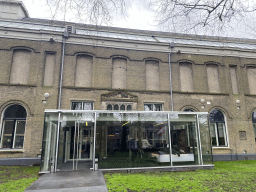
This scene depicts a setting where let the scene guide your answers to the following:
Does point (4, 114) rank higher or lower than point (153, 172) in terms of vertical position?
higher

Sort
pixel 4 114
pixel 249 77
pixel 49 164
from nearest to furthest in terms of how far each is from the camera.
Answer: pixel 49 164 → pixel 4 114 → pixel 249 77

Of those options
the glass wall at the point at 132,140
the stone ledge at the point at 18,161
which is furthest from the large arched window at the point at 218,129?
the stone ledge at the point at 18,161

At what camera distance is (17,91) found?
42.1 ft

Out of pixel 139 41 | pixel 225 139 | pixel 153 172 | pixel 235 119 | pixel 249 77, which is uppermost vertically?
pixel 139 41

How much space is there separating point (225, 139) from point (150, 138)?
819cm

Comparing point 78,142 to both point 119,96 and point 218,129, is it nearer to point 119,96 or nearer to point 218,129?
point 119,96

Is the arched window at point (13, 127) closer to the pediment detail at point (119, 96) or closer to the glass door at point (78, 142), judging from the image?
the glass door at point (78, 142)

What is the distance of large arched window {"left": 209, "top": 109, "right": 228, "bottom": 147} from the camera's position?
1491 cm

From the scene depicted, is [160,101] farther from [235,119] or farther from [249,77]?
[249,77]

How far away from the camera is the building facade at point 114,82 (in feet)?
41.7

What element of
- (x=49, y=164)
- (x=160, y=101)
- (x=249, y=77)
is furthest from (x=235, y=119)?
(x=49, y=164)

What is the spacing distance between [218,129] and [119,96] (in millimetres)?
8294

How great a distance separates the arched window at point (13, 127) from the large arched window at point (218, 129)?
13.8 m

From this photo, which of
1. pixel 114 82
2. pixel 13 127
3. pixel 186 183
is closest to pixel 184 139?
pixel 186 183
